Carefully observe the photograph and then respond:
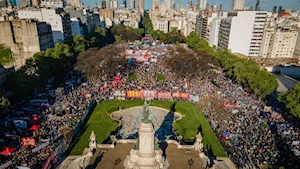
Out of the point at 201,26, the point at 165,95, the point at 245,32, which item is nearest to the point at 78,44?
the point at 165,95

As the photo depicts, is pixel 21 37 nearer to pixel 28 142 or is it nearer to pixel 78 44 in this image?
pixel 78 44

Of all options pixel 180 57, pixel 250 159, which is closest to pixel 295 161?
pixel 250 159

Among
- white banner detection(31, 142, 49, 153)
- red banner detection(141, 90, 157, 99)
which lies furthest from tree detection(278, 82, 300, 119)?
white banner detection(31, 142, 49, 153)

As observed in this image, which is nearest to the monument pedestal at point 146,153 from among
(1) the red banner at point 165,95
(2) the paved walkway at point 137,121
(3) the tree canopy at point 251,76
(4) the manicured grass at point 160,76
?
(2) the paved walkway at point 137,121

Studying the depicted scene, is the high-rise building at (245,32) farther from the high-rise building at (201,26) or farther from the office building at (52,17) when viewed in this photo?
the office building at (52,17)

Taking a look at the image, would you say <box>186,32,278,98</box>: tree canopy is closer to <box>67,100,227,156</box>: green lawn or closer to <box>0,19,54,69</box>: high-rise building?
<box>67,100,227,156</box>: green lawn

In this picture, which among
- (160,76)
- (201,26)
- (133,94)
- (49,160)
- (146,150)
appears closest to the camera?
(146,150)
